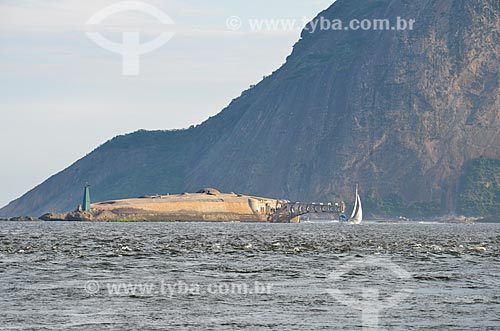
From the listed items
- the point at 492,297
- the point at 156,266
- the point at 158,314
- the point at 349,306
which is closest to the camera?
the point at 158,314

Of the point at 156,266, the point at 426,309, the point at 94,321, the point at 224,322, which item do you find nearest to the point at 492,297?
the point at 426,309

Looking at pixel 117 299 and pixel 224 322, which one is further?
pixel 117 299

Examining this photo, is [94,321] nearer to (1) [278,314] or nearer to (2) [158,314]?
(2) [158,314]

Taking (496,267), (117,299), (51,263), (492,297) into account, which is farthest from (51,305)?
(496,267)

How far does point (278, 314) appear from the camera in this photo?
4206cm

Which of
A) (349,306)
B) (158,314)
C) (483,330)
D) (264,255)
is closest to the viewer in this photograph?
(483,330)

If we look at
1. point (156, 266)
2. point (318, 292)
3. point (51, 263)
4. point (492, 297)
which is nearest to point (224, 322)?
point (318, 292)

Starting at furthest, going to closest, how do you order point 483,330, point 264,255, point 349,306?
point 264,255 < point 349,306 < point 483,330

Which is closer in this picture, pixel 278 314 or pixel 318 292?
pixel 278 314

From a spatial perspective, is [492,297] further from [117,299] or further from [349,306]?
[117,299]

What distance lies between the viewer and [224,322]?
39.5 metres

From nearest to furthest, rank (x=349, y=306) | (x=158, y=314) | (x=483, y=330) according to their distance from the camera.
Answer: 1. (x=483, y=330)
2. (x=158, y=314)
3. (x=349, y=306)

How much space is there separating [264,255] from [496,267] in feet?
64.4

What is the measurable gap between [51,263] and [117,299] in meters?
23.5
